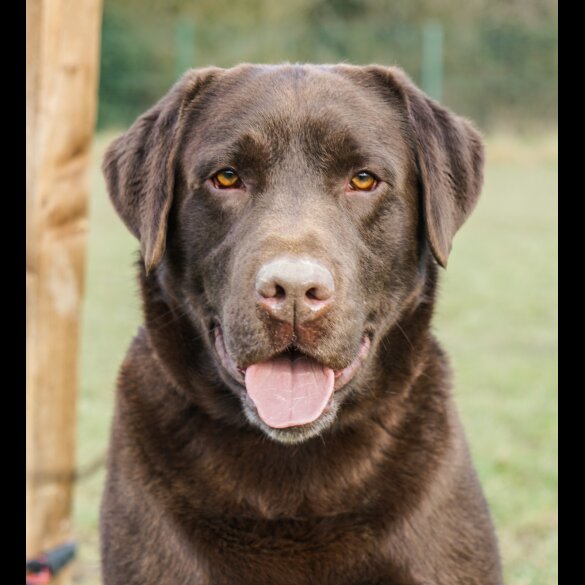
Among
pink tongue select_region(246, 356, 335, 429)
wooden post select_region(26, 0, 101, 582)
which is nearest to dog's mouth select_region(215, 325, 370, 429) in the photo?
pink tongue select_region(246, 356, 335, 429)

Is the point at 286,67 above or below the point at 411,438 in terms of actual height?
above

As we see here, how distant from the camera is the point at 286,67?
3555 mm

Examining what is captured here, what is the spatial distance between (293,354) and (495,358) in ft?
20.1

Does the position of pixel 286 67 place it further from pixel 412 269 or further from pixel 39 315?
pixel 39 315

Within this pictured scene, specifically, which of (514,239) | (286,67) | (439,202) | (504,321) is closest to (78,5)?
(286,67)

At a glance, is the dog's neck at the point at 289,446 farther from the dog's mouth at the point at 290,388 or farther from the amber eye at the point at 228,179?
the amber eye at the point at 228,179

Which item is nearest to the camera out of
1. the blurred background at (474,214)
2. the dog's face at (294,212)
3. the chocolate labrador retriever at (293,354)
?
the dog's face at (294,212)

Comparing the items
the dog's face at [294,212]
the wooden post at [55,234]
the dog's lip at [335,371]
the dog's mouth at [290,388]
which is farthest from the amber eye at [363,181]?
the wooden post at [55,234]

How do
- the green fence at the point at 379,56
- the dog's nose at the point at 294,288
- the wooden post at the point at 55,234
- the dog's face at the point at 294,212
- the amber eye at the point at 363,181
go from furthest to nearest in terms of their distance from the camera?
1. the green fence at the point at 379,56
2. the wooden post at the point at 55,234
3. the amber eye at the point at 363,181
4. the dog's face at the point at 294,212
5. the dog's nose at the point at 294,288

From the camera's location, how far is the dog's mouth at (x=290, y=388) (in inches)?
121

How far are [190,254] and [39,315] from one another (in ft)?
3.36

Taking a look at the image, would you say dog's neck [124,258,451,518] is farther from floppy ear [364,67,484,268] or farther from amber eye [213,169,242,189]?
amber eye [213,169,242,189]
